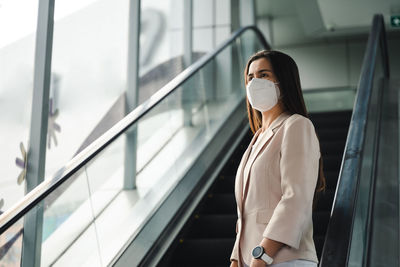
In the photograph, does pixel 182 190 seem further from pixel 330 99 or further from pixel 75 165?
pixel 330 99

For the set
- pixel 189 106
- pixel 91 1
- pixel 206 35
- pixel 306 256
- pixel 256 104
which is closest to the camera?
pixel 306 256

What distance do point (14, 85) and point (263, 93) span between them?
285 centimetres

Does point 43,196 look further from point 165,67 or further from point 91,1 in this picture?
point 165,67

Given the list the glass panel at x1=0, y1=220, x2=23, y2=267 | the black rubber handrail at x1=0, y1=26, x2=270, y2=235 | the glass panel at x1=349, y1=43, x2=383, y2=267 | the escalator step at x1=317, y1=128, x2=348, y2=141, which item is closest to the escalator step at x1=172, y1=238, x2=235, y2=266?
the black rubber handrail at x1=0, y1=26, x2=270, y2=235

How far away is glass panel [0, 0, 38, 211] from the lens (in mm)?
4207

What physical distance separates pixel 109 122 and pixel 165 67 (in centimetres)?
197

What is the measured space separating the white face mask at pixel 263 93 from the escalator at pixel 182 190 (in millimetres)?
532

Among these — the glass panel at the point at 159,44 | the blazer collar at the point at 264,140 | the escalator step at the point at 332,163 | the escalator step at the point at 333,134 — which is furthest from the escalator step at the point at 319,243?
the glass panel at the point at 159,44

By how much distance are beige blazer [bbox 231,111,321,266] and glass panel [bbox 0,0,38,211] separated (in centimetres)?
257

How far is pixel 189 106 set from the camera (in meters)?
5.37

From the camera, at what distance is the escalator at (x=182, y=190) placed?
106 inches

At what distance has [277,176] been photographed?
2.08 m

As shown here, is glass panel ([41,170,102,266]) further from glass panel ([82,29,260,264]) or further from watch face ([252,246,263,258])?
watch face ([252,246,263,258])

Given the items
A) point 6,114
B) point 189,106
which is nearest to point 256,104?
point 6,114
